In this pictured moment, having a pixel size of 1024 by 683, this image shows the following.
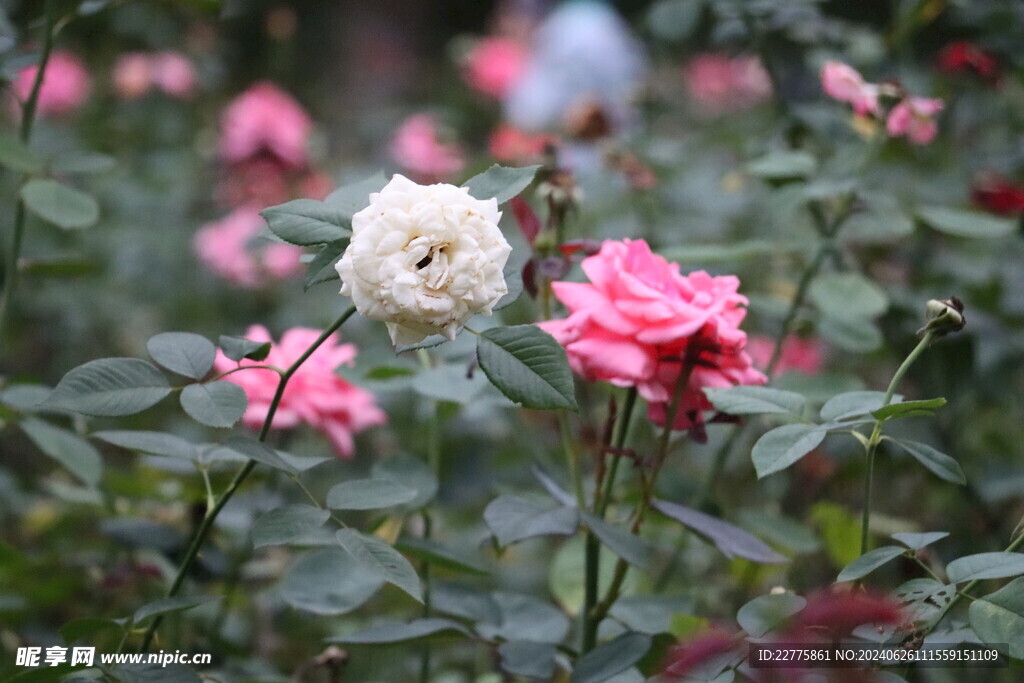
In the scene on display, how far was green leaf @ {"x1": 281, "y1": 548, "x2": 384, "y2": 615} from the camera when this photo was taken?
701mm

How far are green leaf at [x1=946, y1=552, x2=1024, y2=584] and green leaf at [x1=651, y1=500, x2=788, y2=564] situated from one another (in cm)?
11

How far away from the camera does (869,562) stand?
0.54m

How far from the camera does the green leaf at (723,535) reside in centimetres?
60

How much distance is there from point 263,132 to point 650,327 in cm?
144

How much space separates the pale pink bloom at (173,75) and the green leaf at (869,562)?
212 cm

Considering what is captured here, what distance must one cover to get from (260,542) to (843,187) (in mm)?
607

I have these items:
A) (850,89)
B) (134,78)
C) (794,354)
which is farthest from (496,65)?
(850,89)

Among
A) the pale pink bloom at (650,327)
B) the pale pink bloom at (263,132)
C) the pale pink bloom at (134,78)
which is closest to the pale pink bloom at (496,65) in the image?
the pale pink bloom at (263,132)

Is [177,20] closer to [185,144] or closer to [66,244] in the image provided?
[185,144]

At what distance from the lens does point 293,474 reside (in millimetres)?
568

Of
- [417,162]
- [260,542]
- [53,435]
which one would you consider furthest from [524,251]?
[417,162]

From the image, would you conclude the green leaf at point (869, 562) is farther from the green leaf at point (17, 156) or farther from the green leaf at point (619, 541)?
the green leaf at point (17, 156)

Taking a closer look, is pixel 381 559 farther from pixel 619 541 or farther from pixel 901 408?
pixel 901 408

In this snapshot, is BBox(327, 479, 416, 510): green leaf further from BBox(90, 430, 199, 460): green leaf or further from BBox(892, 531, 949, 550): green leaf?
BBox(892, 531, 949, 550): green leaf
